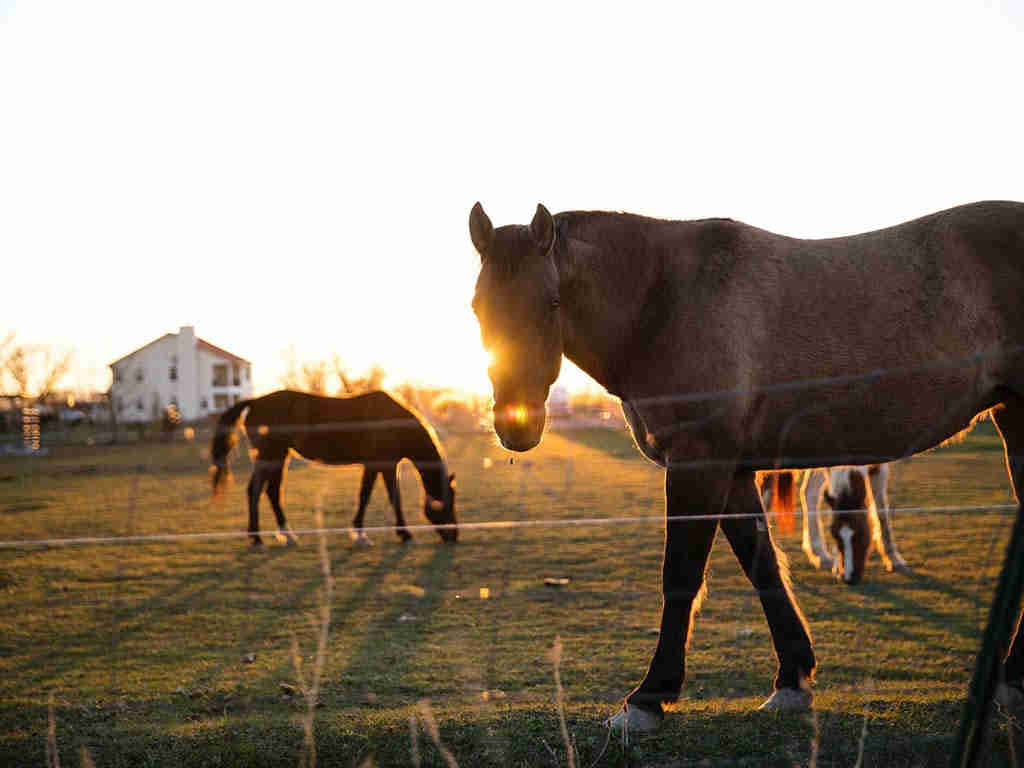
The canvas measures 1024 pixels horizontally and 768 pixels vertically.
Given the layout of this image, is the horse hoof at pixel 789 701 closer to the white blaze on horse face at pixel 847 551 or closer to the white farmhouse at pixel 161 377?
the white blaze on horse face at pixel 847 551

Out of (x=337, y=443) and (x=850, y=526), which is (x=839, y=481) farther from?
(x=337, y=443)

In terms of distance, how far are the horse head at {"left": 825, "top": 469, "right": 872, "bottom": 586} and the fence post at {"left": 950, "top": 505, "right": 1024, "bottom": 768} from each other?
584 cm

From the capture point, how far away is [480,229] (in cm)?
274

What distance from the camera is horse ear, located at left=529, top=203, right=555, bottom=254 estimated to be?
8.64 feet

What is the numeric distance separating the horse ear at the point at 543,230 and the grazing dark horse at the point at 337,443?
27.1ft

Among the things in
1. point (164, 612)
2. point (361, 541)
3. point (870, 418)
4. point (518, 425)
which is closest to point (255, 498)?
point (361, 541)

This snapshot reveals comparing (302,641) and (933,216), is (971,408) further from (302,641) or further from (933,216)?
(302,641)

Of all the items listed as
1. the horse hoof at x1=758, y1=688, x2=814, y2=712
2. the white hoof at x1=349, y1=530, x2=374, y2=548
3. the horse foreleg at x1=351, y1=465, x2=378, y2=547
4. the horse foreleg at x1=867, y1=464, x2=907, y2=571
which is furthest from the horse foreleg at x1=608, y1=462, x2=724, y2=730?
the horse foreleg at x1=351, y1=465, x2=378, y2=547

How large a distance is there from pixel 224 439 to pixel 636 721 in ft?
31.3

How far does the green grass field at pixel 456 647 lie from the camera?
2.69m

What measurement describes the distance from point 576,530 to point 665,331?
8012 millimetres

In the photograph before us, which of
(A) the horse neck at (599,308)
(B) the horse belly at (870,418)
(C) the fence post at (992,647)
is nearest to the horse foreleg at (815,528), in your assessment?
(B) the horse belly at (870,418)

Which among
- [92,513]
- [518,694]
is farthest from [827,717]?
[92,513]

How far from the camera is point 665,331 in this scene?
2.84 m
